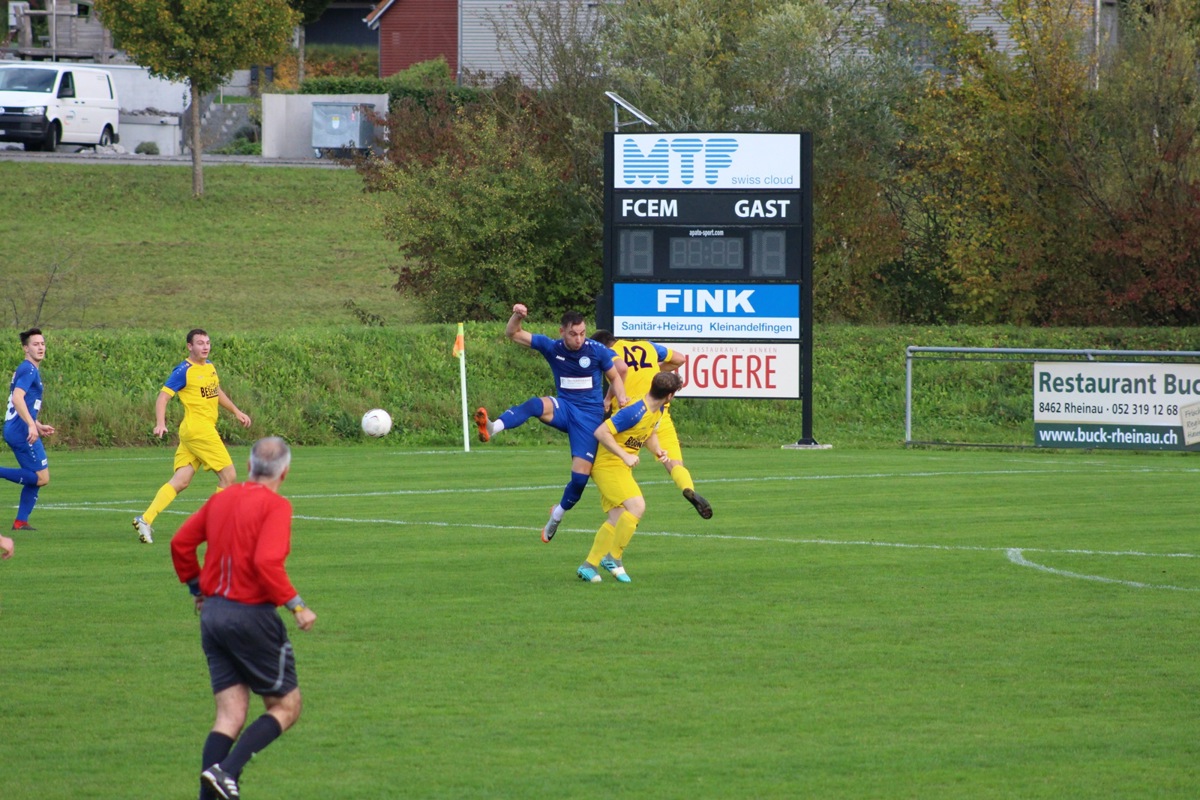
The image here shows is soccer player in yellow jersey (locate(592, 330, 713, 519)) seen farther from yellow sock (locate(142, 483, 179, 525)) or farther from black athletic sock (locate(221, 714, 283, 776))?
black athletic sock (locate(221, 714, 283, 776))

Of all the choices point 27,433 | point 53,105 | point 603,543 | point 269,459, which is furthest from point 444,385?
point 269,459

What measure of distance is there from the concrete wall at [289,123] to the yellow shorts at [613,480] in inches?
1663

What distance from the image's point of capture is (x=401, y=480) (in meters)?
22.2

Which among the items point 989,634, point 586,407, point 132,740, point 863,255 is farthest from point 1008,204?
point 132,740

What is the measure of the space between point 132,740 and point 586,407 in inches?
275

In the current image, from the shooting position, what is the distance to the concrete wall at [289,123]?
5444 cm

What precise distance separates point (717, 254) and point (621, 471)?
14.2m

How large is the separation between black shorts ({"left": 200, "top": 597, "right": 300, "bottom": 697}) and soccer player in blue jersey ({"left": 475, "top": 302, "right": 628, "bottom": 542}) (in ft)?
23.4

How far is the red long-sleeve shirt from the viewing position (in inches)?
268

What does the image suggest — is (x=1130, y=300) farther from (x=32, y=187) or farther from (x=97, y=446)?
(x=32, y=187)

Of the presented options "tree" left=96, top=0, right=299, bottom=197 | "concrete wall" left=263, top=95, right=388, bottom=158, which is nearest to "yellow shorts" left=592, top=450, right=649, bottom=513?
"tree" left=96, top=0, right=299, bottom=197

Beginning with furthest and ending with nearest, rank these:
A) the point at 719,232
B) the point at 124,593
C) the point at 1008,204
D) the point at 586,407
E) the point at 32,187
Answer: the point at 32,187 < the point at 1008,204 < the point at 719,232 < the point at 586,407 < the point at 124,593

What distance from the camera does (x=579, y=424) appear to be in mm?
14633

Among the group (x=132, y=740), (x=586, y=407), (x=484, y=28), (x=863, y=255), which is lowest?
(x=132, y=740)
